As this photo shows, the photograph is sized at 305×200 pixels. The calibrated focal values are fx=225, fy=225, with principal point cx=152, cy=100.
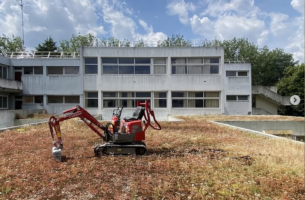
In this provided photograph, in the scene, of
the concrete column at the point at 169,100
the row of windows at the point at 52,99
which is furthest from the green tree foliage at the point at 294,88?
the row of windows at the point at 52,99

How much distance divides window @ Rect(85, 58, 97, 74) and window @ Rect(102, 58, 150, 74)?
0.98 metres

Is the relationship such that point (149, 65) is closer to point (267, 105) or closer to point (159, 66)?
point (159, 66)

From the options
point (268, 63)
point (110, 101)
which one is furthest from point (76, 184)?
point (268, 63)

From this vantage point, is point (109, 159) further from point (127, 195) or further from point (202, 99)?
point (202, 99)

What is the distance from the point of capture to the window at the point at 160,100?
2538cm

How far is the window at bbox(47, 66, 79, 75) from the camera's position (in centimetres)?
2556

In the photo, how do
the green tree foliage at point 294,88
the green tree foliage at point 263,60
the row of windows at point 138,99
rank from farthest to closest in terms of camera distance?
1. the green tree foliage at point 263,60
2. the green tree foliage at point 294,88
3. the row of windows at point 138,99

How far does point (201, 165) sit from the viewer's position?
5.80 metres

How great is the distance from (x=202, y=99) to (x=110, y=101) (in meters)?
10.5

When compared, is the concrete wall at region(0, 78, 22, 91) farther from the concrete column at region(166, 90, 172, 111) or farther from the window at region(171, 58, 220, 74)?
the window at region(171, 58, 220, 74)

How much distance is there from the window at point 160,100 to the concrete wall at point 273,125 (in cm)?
982

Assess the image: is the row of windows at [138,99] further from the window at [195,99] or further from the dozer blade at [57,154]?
the dozer blade at [57,154]

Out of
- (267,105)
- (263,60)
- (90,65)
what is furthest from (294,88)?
(90,65)

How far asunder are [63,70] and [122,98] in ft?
24.4
